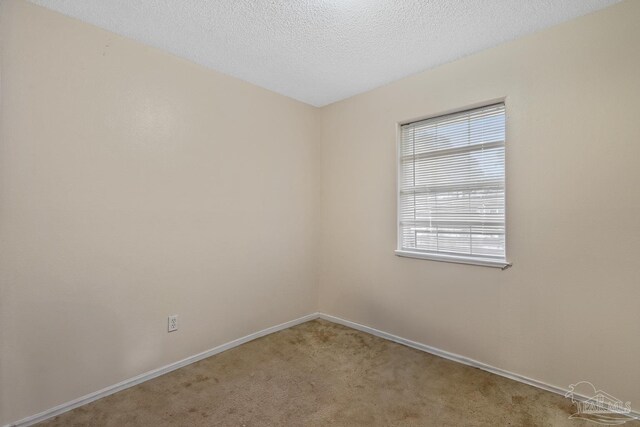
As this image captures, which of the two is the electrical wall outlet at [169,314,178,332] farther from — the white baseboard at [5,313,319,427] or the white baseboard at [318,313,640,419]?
the white baseboard at [318,313,640,419]

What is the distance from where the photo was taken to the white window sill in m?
2.25

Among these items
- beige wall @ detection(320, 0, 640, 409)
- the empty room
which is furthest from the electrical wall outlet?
beige wall @ detection(320, 0, 640, 409)

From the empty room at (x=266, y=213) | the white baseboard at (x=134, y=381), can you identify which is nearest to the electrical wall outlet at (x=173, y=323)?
the empty room at (x=266, y=213)

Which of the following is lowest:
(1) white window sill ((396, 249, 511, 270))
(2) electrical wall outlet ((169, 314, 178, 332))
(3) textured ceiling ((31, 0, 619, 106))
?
→ (2) electrical wall outlet ((169, 314, 178, 332))

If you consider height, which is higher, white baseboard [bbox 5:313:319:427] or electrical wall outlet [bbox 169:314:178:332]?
electrical wall outlet [bbox 169:314:178:332]

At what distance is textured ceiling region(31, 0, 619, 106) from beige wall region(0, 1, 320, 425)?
209mm

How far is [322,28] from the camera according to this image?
6.75ft

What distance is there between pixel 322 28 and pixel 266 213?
1.71 meters

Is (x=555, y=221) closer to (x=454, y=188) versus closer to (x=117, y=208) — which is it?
(x=454, y=188)

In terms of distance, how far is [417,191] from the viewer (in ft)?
9.20

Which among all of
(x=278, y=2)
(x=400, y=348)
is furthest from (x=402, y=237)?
(x=278, y=2)

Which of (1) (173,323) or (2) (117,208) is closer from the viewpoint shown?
(2) (117,208)

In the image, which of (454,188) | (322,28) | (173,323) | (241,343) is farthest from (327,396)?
(322,28)

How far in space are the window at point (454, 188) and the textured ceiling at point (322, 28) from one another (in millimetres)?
572
